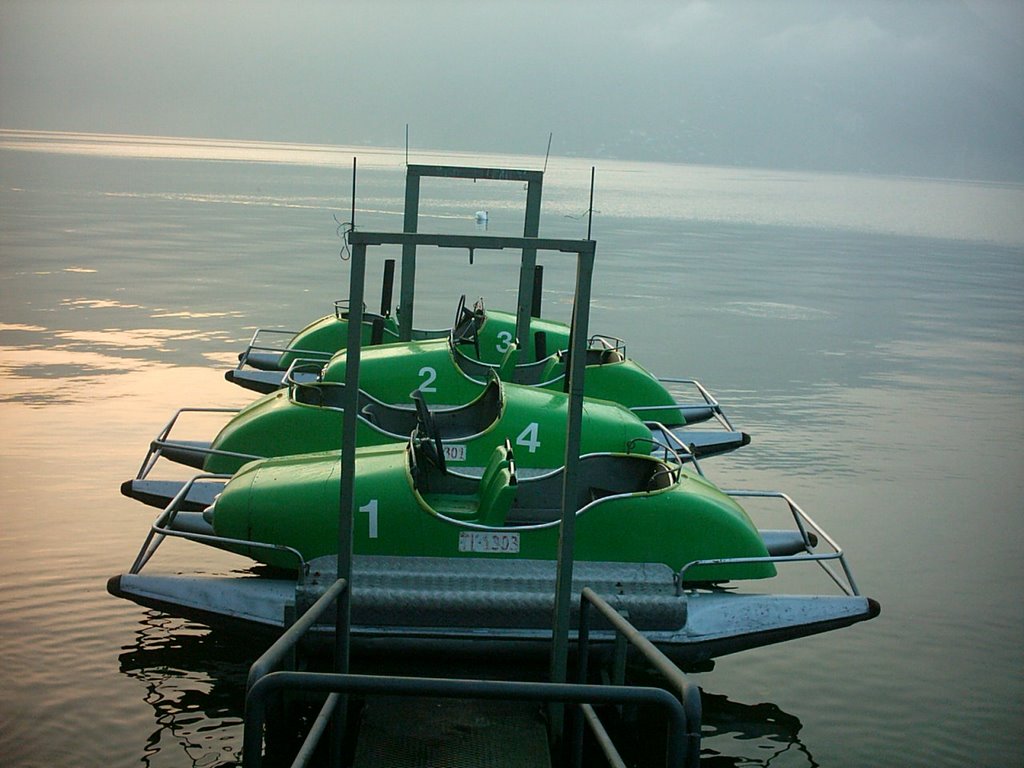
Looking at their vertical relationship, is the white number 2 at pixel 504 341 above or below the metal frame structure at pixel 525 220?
below

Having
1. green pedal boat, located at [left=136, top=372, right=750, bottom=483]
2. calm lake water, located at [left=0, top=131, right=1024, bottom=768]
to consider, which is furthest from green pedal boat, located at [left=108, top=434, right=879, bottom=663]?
green pedal boat, located at [left=136, top=372, right=750, bottom=483]

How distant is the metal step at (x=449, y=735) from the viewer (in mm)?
5809

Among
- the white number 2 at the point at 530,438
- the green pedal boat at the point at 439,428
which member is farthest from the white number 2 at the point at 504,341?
the white number 2 at the point at 530,438

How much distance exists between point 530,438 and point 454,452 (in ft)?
1.84

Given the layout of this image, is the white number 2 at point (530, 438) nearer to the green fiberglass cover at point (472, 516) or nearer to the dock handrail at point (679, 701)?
the green fiberglass cover at point (472, 516)

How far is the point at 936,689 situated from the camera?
8.21m

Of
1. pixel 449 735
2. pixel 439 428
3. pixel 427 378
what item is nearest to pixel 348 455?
pixel 449 735

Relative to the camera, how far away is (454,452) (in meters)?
9.34

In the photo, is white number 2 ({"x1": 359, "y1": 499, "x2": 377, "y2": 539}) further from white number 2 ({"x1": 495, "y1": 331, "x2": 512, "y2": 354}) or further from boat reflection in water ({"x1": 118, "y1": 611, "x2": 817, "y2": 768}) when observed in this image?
white number 2 ({"x1": 495, "y1": 331, "x2": 512, "y2": 354})

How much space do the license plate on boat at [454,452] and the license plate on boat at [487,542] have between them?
188 cm

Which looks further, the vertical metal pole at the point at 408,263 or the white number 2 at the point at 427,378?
the vertical metal pole at the point at 408,263

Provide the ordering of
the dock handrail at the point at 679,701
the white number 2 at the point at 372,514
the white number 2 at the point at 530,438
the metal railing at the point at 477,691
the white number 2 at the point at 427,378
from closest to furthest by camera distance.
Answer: the metal railing at the point at 477,691, the dock handrail at the point at 679,701, the white number 2 at the point at 372,514, the white number 2 at the point at 530,438, the white number 2 at the point at 427,378

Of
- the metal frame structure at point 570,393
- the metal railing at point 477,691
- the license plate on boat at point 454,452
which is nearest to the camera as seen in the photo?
the metal railing at point 477,691

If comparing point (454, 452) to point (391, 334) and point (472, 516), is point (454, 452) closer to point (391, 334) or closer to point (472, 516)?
point (472, 516)
